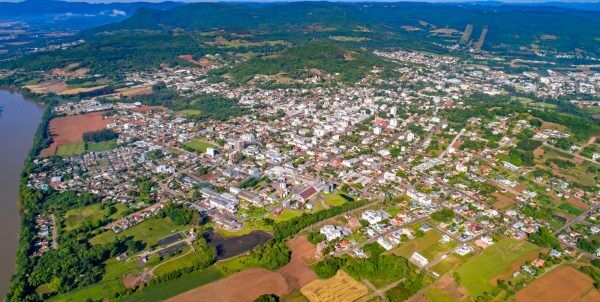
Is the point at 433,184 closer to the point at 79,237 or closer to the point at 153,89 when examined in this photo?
the point at 79,237

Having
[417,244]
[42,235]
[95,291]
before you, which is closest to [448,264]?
[417,244]

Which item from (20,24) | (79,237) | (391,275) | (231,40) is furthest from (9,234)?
(20,24)

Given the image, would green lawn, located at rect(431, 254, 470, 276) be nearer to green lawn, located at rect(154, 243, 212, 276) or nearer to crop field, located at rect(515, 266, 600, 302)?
crop field, located at rect(515, 266, 600, 302)

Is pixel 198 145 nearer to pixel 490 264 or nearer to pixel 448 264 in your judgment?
pixel 448 264

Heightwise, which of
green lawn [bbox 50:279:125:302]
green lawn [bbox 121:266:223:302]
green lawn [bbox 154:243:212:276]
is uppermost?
green lawn [bbox 121:266:223:302]

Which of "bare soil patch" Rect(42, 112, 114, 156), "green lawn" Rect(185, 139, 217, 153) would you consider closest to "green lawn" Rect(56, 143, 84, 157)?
"bare soil patch" Rect(42, 112, 114, 156)
